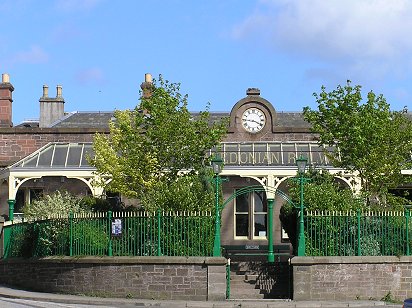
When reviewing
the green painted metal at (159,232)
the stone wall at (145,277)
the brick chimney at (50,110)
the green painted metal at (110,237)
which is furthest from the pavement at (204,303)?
the brick chimney at (50,110)

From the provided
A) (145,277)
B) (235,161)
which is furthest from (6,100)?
(145,277)

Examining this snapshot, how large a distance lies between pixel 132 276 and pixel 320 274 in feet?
16.7

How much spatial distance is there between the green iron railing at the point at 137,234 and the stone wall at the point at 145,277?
1.63 ft

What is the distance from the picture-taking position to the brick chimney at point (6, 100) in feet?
137

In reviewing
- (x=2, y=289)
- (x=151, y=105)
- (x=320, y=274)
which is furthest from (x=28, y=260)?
(x=320, y=274)

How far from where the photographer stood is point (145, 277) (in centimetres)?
2469

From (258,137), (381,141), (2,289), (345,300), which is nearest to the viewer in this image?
(345,300)

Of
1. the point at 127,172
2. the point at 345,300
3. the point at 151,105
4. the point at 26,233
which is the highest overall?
the point at 151,105

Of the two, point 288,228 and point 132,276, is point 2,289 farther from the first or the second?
point 288,228

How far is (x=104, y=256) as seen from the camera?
25.3 meters

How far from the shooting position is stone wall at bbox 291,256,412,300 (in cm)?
2445

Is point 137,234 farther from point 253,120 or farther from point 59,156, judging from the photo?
point 253,120

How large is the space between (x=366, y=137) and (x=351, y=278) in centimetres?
650

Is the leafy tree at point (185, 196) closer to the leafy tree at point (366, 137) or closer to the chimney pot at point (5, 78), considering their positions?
the leafy tree at point (366, 137)
